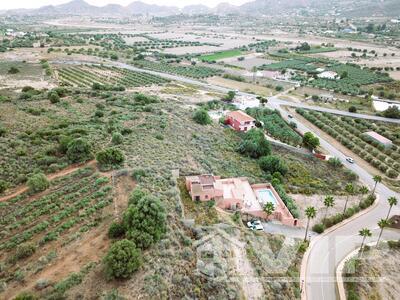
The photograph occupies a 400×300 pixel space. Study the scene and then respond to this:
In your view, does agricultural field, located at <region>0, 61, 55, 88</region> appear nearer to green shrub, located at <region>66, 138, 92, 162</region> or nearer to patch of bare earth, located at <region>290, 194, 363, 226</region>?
green shrub, located at <region>66, 138, 92, 162</region>

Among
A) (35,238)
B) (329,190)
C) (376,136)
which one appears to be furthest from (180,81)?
(35,238)

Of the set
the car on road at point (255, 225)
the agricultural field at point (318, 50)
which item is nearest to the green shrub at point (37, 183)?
the car on road at point (255, 225)

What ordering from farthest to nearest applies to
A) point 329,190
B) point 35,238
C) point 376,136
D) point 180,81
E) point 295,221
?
point 180,81 < point 376,136 < point 329,190 < point 295,221 < point 35,238

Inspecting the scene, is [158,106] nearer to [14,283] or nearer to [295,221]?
[295,221]

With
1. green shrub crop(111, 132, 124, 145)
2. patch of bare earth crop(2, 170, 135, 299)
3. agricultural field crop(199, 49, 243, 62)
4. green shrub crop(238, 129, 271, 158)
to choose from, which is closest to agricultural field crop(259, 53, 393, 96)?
agricultural field crop(199, 49, 243, 62)

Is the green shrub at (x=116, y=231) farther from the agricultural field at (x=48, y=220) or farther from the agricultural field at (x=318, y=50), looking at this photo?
the agricultural field at (x=318, y=50)

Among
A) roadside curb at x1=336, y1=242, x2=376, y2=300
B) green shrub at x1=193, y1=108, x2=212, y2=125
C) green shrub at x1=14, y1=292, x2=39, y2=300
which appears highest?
green shrub at x1=14, y1=292, x2=39, y2=300
